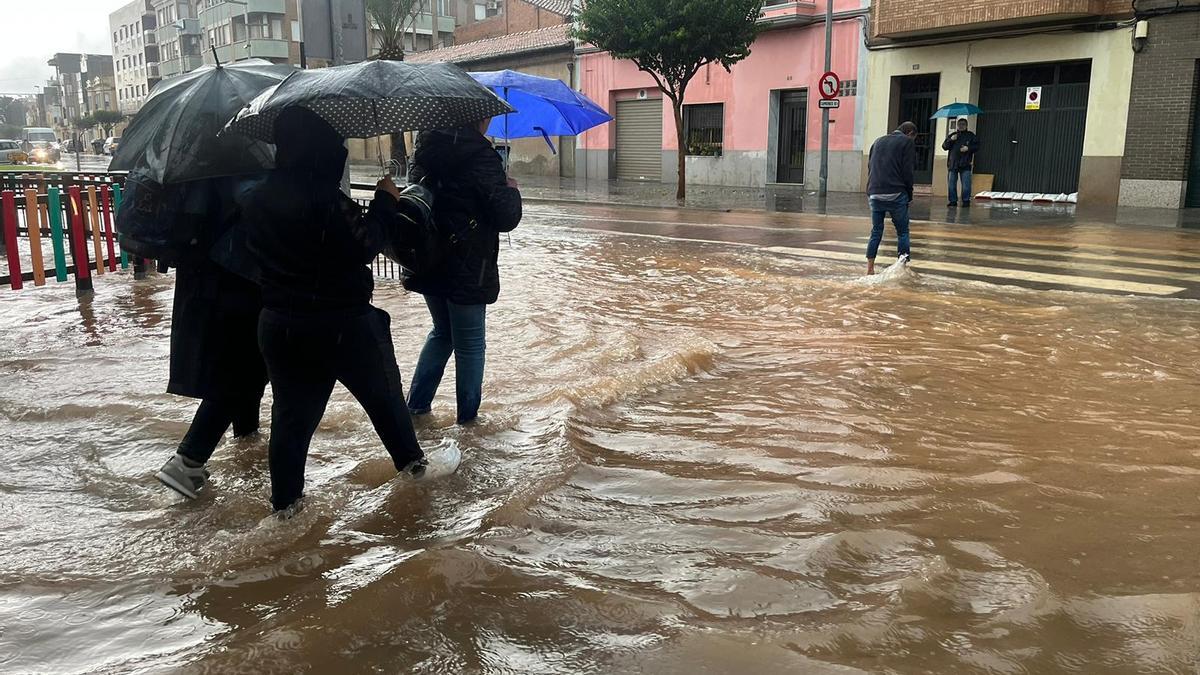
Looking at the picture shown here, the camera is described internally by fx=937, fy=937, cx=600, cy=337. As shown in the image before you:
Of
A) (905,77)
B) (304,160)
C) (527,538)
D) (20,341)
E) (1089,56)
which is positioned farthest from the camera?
(905,77)

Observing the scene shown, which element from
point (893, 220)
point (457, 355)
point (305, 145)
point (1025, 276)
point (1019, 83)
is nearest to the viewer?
point (305, 145)

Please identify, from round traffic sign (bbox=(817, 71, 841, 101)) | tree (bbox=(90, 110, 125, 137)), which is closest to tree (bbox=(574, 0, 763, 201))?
round traffic sign (bbox=(817, 71, 841, 101))

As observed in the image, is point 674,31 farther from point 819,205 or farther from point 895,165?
point 895,165

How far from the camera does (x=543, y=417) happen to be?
5117mm

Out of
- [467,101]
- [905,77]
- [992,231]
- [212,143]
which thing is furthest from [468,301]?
[905,77]

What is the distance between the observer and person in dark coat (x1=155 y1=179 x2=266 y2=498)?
391 cm

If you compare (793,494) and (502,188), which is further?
(502,188)

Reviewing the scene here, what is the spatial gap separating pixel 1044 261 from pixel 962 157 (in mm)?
8877

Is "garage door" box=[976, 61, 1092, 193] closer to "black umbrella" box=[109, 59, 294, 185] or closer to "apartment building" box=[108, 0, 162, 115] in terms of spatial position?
"black umbrella" box=[109, 59, 294, 185]

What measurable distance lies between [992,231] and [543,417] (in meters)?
11.6

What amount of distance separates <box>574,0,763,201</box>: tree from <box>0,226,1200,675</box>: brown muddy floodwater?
611 inches

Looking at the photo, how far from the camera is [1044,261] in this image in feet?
35.9

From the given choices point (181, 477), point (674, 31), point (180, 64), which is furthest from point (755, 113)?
point (180, 64)

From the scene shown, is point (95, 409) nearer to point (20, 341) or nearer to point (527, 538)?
point (20, 341)
